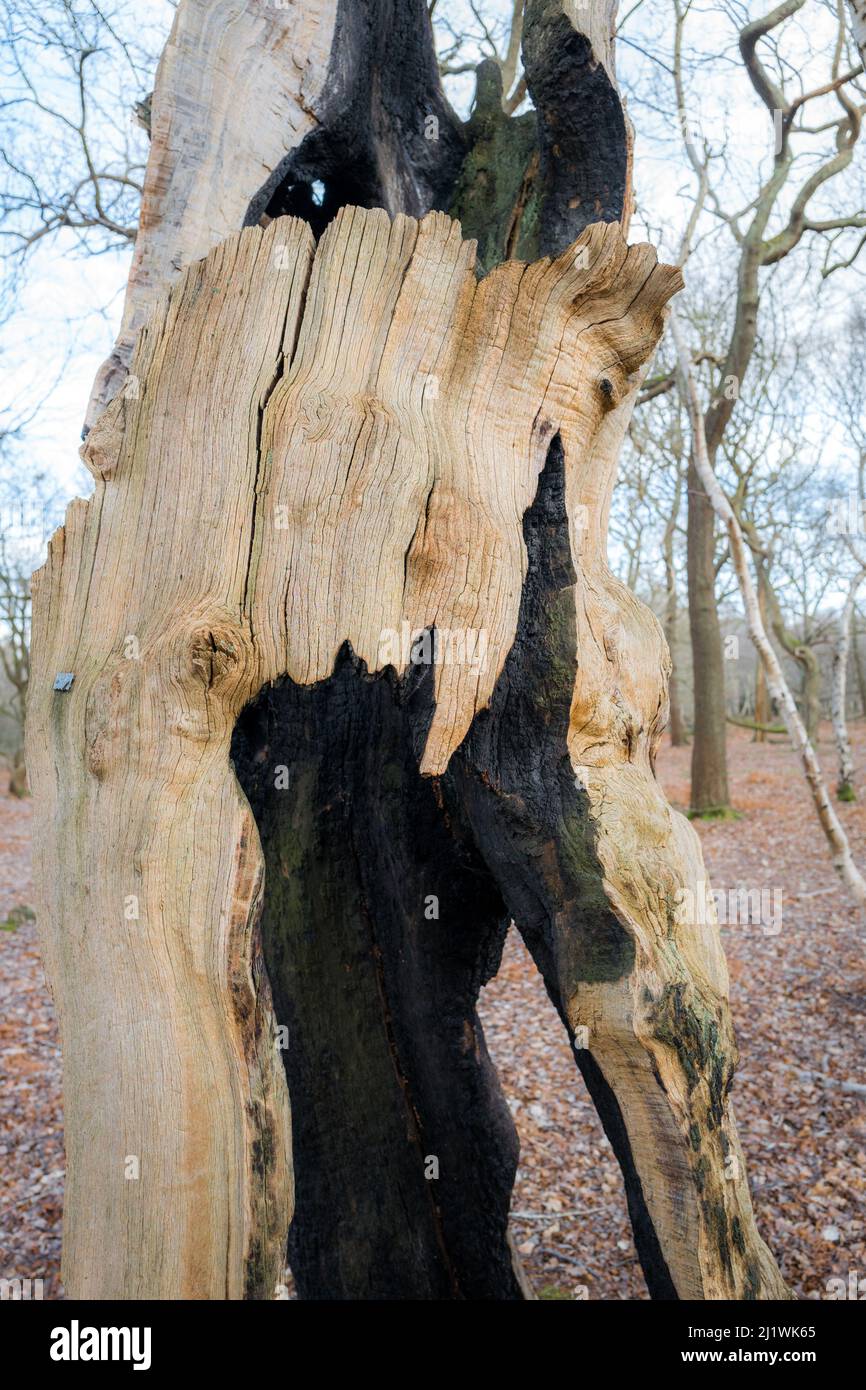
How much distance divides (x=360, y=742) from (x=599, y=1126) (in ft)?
10.8

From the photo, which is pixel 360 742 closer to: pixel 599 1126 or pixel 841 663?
pixel 599 1126

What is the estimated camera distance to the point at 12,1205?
4023 millimetres

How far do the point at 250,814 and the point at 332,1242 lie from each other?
133 cm

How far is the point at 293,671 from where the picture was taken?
202cm

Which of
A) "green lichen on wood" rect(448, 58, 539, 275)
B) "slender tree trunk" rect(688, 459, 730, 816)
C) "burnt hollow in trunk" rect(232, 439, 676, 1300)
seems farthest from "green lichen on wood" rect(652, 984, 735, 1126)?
"slender tree trunk" rect(688, 459, 730, 816)

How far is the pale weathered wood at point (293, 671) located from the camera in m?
1.76

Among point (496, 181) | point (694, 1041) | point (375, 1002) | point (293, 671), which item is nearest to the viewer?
point (694, 1041)

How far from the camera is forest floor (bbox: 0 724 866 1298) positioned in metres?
3.57

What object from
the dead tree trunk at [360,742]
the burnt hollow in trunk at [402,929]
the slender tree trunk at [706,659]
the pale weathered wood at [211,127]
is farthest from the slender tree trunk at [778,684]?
the slender tree trunk at [706,659]

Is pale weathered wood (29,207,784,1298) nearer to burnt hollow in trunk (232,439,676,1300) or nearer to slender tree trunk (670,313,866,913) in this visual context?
burnt hollow in trunk (232,439,676,1300)

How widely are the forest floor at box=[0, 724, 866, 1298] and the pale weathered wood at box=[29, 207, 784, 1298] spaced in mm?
2068

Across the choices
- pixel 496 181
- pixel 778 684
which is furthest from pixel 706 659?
pixel 496 181
